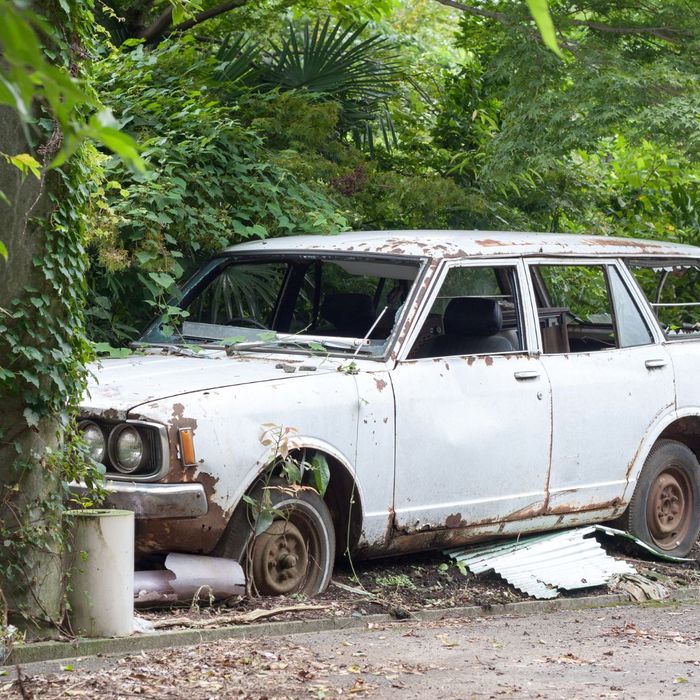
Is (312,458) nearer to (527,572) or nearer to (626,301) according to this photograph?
(527,572)

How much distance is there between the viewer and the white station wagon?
5.68 metres

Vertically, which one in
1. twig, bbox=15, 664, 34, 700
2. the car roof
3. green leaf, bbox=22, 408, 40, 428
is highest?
the car roof

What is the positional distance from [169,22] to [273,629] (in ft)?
26.0

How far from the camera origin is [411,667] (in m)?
4.92

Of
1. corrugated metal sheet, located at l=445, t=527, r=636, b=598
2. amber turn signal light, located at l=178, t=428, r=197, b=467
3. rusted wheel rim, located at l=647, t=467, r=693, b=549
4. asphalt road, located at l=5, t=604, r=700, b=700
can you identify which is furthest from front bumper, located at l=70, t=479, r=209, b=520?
rusted wheel rim, located at l=647, t=467, r=693, b=549

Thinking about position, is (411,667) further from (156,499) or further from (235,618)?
(156,499)

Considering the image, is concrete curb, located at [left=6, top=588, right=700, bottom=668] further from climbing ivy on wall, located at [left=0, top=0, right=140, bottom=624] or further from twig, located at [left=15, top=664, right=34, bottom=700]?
twig, located at [left=15, top=664, right=34, bottom=700]

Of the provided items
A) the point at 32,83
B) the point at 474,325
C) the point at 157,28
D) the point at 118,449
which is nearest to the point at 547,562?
the point at 474,325

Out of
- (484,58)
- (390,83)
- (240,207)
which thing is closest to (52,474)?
(240,207)

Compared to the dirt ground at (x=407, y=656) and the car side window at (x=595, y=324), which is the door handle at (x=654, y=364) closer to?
the car side window at (x=595, y=324)

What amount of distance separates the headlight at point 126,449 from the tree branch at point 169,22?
6894 mm

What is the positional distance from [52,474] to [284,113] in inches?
220

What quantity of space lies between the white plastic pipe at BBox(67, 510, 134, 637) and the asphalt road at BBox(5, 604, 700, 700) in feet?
0.76

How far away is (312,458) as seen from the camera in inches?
238
